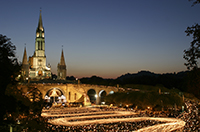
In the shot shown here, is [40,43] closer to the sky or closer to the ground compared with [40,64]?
closer to the sky

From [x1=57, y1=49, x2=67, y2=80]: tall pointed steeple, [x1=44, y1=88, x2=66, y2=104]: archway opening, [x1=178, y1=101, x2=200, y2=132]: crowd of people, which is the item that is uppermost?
[x1=57, y1=49, x2=67, y2=80]: tall pointed steeple

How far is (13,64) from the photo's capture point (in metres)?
14.9

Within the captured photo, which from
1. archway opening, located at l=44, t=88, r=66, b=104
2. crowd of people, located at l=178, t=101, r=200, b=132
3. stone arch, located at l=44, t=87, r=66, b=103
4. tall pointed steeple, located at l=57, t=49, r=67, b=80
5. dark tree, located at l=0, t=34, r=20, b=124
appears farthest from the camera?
tall pointed steeple, located at l=57, t=49, r=67, b=80

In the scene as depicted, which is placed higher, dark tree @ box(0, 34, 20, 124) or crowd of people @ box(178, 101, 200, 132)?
dark tree @ box(0, 34, 20, 124)

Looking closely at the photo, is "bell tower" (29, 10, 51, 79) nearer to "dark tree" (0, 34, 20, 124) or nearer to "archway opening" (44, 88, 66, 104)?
"archway opening" (44, 88, 66, 104)

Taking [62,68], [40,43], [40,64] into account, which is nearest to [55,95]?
[62,68]

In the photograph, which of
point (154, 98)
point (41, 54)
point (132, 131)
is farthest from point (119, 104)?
point (41, 54)

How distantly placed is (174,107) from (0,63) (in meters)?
31.2

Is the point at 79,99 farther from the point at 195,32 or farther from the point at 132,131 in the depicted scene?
the point at 195,32

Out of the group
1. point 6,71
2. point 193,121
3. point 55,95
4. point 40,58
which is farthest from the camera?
point 40,58

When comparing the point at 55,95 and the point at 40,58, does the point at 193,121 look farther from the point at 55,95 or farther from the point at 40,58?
the point at 40,58

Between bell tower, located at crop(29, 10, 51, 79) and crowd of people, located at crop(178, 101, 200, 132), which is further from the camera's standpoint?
bell tower, located at crop(29, 10, 51, 79)

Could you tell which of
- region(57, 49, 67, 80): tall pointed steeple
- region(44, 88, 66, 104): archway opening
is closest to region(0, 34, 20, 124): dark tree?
region(44, 88, 66, 104): archway opening

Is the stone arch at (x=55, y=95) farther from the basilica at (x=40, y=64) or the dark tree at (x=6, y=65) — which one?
the dark tree at (x=6, y=65)
